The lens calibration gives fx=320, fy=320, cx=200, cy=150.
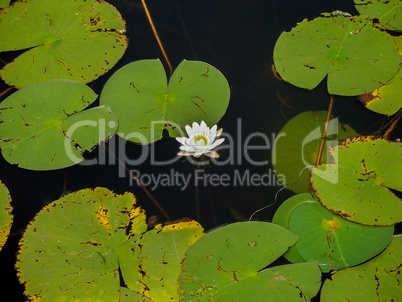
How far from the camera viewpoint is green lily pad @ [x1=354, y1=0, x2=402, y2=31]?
2.18m

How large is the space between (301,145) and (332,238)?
23.4 inches

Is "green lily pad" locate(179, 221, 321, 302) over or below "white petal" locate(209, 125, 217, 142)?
below

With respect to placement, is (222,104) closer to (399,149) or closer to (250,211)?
(250,211)

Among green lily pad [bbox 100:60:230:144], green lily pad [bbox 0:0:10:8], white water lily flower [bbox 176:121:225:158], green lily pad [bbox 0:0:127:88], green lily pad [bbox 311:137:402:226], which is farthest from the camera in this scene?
green lily pad [bbox 0:0:10:8]

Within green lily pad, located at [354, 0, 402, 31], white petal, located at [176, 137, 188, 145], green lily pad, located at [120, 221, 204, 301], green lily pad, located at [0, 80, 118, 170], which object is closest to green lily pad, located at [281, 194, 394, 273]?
green lily pad, located at [120, 221, 204, 301]

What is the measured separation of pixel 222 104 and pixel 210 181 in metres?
0.49

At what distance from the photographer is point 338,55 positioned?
2.06 metres

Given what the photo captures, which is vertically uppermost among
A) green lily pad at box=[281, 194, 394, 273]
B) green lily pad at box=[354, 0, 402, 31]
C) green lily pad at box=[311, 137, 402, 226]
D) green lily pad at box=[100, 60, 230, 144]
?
green lily pad at box=[354, 0, 402, 31]

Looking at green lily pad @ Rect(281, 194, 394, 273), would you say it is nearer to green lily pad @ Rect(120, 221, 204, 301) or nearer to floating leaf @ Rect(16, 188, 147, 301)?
green lily pad @ Rect(120, 221, 204, 301)

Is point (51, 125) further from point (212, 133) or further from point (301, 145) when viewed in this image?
point (301, 145)

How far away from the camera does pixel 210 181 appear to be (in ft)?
6.54

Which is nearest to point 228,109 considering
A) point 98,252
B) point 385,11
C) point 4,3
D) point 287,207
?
point 287,207

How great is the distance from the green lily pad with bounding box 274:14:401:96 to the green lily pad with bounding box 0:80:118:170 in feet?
3.99

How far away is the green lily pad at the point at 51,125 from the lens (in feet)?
6.27
